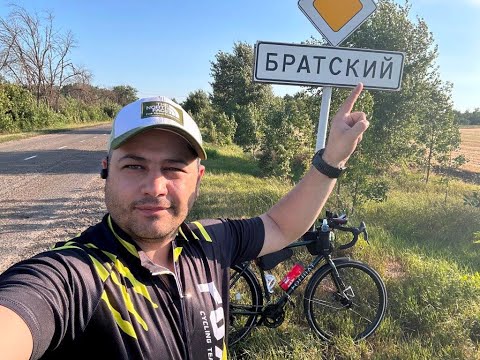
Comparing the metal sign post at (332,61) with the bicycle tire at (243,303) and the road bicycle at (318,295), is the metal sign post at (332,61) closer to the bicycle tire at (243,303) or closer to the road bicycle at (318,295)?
the road bicycle at (318,295)

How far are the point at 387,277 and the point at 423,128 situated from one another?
33.0 ft

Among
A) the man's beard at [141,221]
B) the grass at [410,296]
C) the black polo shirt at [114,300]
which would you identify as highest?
the man's beard at [141,221]

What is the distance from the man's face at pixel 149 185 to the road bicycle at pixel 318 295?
175 cm

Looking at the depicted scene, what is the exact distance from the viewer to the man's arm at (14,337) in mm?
841

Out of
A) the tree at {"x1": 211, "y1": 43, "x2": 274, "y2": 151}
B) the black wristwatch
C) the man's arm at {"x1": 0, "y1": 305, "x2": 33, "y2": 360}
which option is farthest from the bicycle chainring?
the tree at {"x1": 211, "y1": 43, "x2": 274, "y2": 151}

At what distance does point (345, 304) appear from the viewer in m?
3.04

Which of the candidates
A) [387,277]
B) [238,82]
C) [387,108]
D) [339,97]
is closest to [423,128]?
[387,108]

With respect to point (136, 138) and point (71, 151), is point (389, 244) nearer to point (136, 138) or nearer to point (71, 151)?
point (136, 138)

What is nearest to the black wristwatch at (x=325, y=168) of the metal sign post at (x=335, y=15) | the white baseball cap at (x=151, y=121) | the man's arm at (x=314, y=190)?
the man's arm at (x=314, y=190)

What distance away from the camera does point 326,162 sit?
1.61 m

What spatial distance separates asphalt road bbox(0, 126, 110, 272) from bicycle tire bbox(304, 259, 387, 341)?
320cm

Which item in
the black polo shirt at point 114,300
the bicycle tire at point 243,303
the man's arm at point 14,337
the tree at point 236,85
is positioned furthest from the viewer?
the tree at point 236,85

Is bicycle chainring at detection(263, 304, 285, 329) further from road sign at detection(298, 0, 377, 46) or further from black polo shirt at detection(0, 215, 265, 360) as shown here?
road sign at detection(298, 0, 377, 46)

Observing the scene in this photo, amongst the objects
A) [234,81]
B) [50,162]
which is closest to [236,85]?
[234,81]
